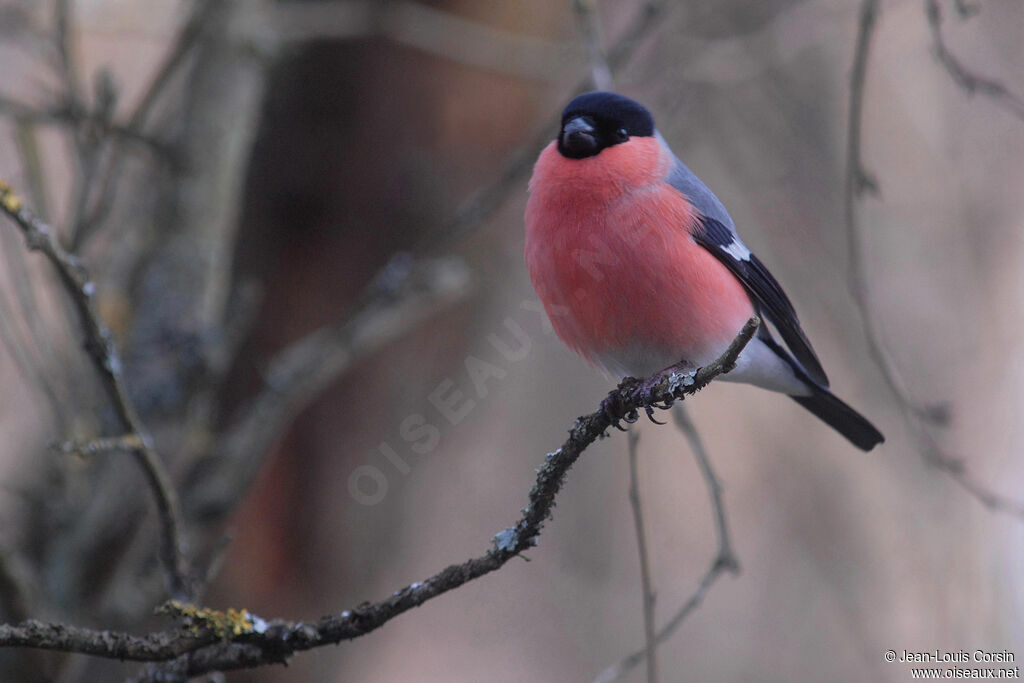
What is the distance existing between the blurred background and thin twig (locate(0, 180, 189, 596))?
0.13 metres

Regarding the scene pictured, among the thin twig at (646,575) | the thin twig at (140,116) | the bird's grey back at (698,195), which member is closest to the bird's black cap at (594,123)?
the bird's grey back at (698,195)

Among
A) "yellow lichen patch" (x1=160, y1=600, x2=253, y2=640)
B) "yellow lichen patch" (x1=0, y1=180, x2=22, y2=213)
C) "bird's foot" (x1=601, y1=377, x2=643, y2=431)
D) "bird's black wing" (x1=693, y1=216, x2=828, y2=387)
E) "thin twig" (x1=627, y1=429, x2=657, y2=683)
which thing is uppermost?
"bird's black wing" (x1=693, y1=216, x2=828, y2=387)

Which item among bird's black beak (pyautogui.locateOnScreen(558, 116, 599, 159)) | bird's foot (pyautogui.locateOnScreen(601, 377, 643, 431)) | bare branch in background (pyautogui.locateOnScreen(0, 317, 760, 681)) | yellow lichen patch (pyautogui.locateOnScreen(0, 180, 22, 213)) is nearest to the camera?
bare branch in background (pyautogui.locateOnScreen(0, 317, 760, 681))

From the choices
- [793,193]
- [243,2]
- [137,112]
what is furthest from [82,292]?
[793,193]

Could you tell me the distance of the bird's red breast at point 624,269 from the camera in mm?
2445

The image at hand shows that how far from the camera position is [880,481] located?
5.15 m

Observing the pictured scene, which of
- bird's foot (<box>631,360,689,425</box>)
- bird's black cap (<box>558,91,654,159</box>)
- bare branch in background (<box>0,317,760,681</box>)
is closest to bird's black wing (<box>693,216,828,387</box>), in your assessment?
bird's black cap (<box>558,91,654,159</box>)

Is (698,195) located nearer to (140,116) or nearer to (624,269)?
(624,269)

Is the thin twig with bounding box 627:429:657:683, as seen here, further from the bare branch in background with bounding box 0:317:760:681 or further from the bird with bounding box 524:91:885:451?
the bare branch in background with bounding box 0:317:760:681

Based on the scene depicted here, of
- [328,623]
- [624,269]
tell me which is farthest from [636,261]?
[328,623]

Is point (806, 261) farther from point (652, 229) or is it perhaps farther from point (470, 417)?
point (652, 229)

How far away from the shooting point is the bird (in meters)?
2.45

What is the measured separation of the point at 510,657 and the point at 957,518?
3299mm

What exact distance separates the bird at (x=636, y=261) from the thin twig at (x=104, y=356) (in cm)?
113
